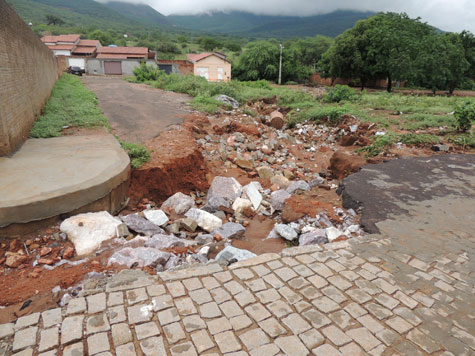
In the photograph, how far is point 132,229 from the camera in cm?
398

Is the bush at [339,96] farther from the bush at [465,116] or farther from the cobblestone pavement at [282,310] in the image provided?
the cobblestone pavement at [282,310]

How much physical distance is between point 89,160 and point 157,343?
3.60 meters

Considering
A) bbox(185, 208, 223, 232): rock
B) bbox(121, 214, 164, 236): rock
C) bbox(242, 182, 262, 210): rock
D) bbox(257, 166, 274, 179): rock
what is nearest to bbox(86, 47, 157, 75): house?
bbox(257, 166, 274, 179): rock

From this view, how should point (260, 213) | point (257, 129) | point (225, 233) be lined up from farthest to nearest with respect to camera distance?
point (257, 129) < point (260, 213) < point (225, 233)

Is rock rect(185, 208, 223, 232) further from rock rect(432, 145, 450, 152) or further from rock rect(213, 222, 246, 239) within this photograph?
rock rect(432, 145, 450, 152)

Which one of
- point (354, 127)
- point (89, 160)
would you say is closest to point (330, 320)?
point (89, 160)

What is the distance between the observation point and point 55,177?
13.2 ft

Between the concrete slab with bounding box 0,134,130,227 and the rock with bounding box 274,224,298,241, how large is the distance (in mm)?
2464

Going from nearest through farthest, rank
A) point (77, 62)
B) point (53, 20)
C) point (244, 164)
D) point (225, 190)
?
1. point (225, 190)
2. point (244, 164)
3. point (77, 62)
4. point (53, 20)

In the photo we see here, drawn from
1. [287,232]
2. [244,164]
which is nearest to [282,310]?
[287,232]

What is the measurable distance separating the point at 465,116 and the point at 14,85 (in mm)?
10691

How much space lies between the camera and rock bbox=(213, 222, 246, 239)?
13.8 feet

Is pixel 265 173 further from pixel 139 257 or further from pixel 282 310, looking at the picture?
A: pixel 282 310

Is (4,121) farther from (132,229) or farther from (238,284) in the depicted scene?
(238,284)
